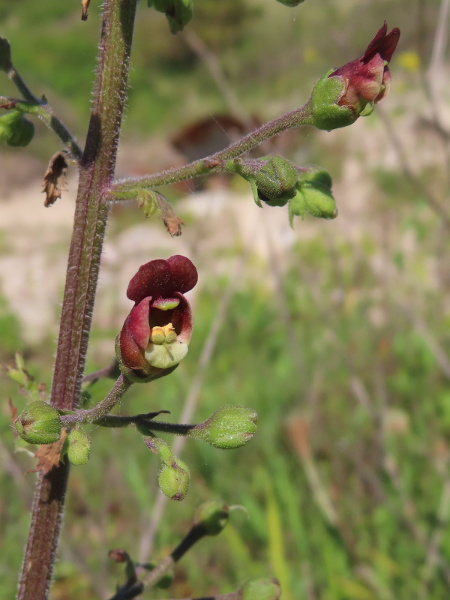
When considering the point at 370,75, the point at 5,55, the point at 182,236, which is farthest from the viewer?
the point at 182,236

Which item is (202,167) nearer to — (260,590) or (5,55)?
(5,55)

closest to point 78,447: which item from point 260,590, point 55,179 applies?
point 55,179

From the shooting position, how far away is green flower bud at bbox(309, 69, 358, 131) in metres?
1.29

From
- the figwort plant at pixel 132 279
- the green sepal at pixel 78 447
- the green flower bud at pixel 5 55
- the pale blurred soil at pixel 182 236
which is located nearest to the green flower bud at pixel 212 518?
the figwort plant at pixel 132 279

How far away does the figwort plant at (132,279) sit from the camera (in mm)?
1210

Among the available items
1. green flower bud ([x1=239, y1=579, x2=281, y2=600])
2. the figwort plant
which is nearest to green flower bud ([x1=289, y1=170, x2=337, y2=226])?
the figwort plant

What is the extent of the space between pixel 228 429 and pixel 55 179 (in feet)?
1.82

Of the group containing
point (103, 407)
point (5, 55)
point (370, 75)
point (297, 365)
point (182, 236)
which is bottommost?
point (103, 407)

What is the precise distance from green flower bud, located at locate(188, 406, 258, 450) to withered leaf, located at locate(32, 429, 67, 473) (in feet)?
0.75

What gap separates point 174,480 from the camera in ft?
4.06

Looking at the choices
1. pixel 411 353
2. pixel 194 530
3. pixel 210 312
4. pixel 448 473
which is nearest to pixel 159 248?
pixel 210 312

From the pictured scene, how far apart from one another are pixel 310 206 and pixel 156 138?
15.5m

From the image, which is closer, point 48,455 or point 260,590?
point 48,455

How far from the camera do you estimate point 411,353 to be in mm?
5191
